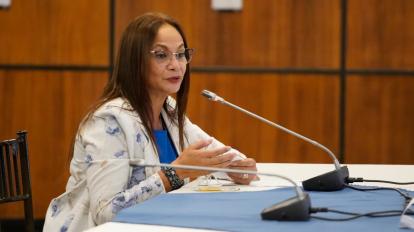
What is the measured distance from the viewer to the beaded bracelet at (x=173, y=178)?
2166mm

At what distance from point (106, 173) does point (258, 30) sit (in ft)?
8.51

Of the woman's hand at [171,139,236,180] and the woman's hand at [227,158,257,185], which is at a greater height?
the woman's hand at [171,139,236,180]

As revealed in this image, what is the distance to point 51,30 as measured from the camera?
14.7 ft

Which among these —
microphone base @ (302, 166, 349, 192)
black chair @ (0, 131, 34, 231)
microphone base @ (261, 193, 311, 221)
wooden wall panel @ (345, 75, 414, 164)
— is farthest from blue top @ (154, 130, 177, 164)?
wooden wall panel @ (345, 75, 414, 164)

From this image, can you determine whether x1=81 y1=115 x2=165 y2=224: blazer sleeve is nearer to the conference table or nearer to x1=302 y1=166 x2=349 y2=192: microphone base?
the conference table

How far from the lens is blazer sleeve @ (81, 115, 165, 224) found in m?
2.07

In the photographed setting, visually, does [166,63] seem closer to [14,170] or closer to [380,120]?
[14,170]

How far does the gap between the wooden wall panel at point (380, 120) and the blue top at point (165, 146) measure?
225 cm

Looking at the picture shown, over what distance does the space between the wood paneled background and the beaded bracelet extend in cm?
235

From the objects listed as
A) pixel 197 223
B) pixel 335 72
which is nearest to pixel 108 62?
pixel 335 72

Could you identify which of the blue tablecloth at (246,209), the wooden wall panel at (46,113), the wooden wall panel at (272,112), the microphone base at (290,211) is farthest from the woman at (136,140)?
the wooden wall panel at (46,113)

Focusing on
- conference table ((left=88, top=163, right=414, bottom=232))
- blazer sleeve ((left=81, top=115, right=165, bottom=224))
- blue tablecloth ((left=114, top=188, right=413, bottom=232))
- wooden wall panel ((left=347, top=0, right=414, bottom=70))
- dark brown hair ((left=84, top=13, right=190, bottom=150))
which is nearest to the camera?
blue tablecloth ((left=114, top=188, right=413, bottom=232))

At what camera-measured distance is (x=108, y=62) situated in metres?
4.50

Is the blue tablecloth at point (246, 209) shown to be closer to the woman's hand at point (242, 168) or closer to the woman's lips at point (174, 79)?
the woman's hand at point (242, 168)
